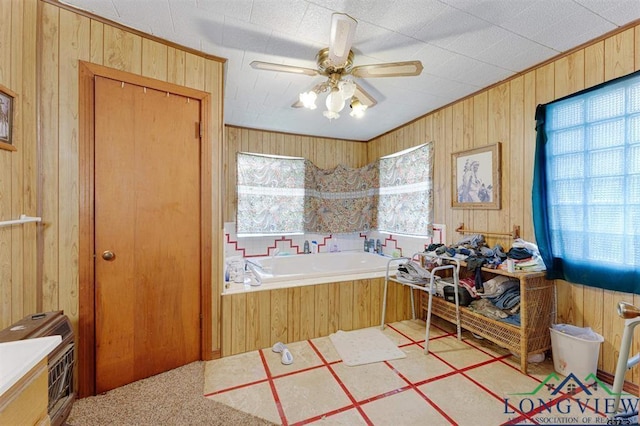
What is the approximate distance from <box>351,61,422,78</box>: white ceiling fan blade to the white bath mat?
209 centimetres

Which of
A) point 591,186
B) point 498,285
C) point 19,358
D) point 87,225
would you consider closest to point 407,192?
point 498,285

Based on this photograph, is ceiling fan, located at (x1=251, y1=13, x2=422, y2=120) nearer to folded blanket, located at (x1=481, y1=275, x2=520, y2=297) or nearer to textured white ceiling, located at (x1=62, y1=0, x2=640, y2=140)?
textured white ceiling, located at (x1=62, y1=0, x2=640, y2=140)

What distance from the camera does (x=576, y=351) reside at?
1825mm

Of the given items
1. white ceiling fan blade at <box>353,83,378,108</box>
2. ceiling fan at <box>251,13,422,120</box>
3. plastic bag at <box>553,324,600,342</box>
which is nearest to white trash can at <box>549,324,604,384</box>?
plastic bag at <box>553,324,600,342</box>

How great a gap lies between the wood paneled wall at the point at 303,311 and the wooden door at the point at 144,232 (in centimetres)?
31

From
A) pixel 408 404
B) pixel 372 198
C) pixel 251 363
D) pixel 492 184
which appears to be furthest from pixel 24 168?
pixel 372 198

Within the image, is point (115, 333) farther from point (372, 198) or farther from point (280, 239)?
point (372, 198)

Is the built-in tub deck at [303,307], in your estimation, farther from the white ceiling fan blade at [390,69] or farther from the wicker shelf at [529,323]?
the white ceiling fan blade at [390,69]

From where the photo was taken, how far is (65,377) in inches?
53.4

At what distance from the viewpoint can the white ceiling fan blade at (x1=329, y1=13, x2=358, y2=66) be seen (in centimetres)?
133

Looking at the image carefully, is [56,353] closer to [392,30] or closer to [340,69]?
[340,69]

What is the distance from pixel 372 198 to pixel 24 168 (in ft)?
12.1

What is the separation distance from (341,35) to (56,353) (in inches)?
83.2

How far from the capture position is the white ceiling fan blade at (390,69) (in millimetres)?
1630
